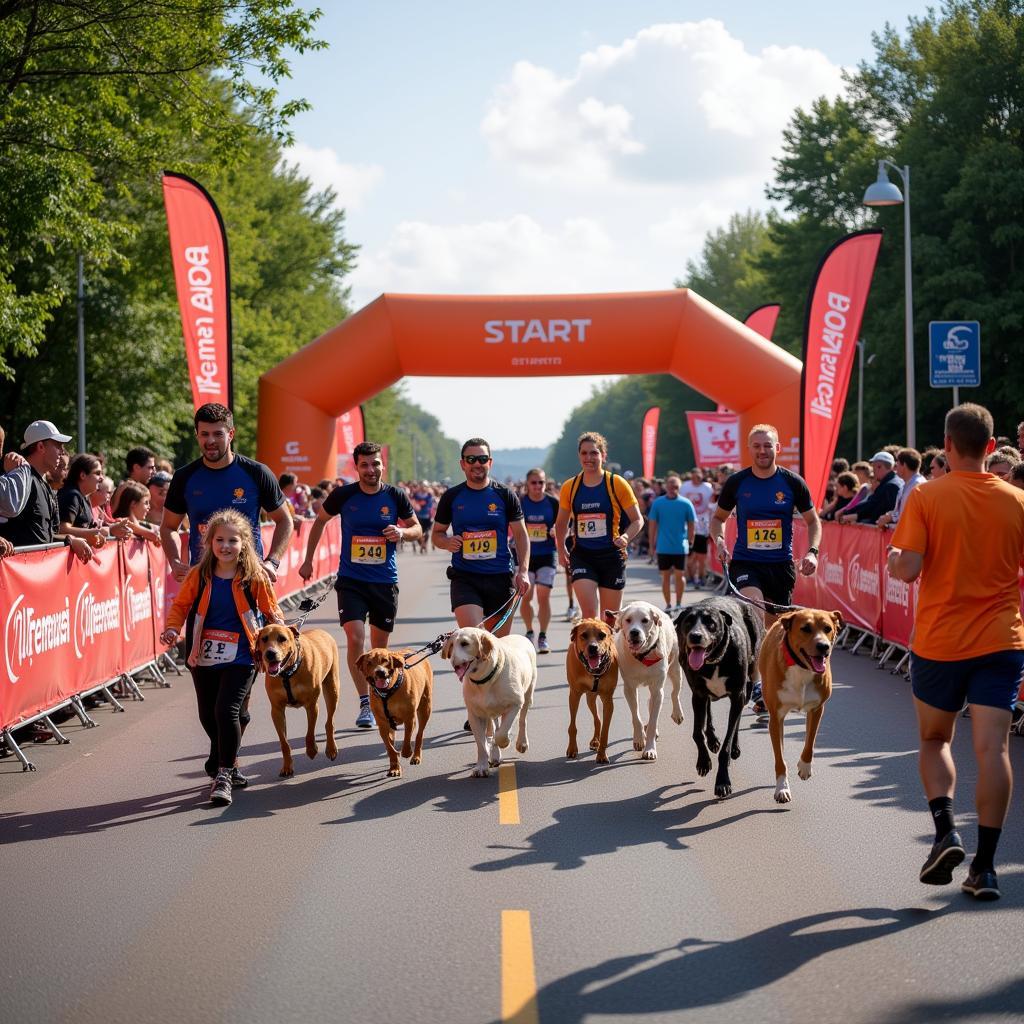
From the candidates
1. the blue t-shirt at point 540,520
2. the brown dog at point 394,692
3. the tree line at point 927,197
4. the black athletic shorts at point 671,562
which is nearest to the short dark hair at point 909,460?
the blue t-shirt at point 540,520

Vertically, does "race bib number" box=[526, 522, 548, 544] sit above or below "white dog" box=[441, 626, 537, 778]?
above

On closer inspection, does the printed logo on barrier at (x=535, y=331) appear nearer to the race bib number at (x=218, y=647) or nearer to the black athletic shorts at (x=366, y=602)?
the black athletic shorts at (x=366, y=602)

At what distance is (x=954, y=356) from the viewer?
60.9 ft

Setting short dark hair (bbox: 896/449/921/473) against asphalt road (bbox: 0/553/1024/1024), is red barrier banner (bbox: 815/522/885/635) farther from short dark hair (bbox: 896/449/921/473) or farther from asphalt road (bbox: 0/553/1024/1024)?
asphalt road (bbox: 0/553/1024/1024)

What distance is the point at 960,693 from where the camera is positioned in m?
5.59

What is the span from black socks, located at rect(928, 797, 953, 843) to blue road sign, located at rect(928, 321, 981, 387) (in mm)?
13806

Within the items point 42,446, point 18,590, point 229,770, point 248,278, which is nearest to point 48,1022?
point 229,770

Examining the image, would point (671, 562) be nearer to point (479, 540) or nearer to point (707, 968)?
point (479, 540)

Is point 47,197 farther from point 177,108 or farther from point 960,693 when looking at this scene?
point 960,693

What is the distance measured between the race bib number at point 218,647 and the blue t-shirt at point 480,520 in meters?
2.43

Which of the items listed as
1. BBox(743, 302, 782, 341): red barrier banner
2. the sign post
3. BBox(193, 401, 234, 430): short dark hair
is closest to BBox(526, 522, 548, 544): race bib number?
the sign post

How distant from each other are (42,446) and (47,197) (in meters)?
9.12

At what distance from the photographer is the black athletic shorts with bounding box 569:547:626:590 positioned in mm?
10969

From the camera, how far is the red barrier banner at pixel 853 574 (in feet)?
47.2
